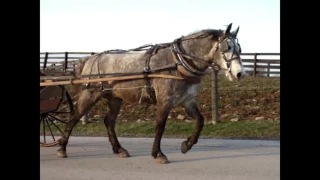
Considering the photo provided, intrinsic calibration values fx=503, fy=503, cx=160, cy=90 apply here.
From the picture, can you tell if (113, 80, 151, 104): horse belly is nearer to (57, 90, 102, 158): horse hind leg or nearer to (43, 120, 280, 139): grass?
(57, 90, 102, 158): horse hind leg

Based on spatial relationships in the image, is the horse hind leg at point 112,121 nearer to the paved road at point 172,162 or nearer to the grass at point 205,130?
the paved road at point 172,162

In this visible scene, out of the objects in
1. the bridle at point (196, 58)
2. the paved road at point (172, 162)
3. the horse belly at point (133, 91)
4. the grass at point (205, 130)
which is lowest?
the paved road at point (172, 162)

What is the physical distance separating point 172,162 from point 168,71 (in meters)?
1.42

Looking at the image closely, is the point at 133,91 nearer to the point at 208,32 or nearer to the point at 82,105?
the point at 82,105

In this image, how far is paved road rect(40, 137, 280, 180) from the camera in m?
6.74

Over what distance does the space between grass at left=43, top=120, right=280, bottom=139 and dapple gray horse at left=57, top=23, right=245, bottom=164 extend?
3.06 metres

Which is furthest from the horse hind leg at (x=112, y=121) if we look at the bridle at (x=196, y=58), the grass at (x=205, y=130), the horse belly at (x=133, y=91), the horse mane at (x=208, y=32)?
the grass at (x=205, y=130)

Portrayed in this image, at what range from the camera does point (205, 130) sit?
1178 cm

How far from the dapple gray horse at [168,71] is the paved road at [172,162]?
0.32 m

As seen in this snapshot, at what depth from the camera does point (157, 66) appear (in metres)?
8.02

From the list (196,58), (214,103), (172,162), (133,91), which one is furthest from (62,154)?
(214,103)

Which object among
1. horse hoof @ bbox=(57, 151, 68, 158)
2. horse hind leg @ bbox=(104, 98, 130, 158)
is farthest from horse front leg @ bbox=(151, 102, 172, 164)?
horse hoof @ bbox=(57, 151, 68, 158)

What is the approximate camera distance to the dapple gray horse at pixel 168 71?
7598 millimetres
